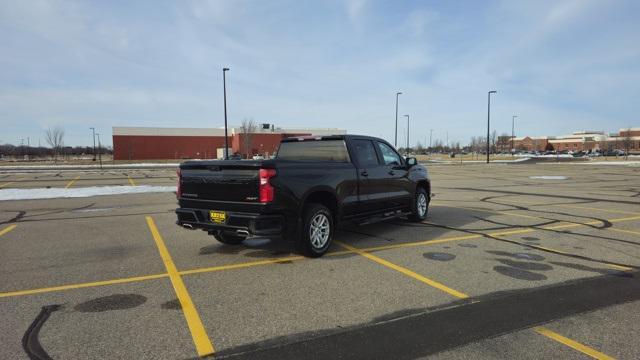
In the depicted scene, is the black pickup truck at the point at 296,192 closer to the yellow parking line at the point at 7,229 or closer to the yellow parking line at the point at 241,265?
the yellow parking line at the point at 241,265

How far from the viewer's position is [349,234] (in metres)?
8.54

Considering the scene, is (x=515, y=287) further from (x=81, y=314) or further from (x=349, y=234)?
(x=81, y=314)

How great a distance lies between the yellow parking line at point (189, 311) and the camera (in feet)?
12.3

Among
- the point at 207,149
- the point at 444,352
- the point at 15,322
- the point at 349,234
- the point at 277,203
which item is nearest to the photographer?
the point at 444,352

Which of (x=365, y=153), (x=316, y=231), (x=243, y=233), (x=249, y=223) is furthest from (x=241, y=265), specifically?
(x=365, y=153)

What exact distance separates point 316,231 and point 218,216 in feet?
4.72

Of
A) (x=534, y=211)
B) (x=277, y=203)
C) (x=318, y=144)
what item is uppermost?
(x=318, y=144)

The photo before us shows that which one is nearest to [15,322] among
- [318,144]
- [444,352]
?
[444,352]

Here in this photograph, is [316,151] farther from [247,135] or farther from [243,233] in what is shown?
[247,135]

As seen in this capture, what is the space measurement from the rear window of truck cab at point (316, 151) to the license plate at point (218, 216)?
1.94 m

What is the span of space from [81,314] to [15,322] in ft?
1.80

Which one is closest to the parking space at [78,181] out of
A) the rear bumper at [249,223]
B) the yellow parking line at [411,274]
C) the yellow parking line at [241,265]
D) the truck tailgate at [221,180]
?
the truck tailgate at [221,180]

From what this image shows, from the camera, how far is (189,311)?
4539 millimetres

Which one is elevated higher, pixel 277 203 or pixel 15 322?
pixel 277 203
